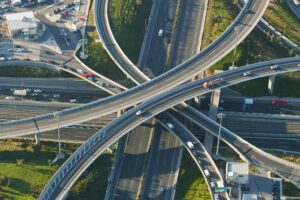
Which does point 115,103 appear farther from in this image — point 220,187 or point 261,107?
point 261,107

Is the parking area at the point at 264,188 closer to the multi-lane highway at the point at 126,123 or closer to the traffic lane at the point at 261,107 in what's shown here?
the multi-lane highway at the point at 126,123

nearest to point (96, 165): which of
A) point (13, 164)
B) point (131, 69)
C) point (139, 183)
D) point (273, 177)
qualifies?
point (139, 183)

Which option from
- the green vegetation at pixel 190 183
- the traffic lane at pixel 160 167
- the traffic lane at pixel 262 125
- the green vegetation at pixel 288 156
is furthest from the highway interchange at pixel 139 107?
the traffic lane at pixel 262 125

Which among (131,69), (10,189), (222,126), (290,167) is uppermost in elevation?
(131,69)

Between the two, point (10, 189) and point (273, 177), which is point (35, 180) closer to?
point (10, 189)

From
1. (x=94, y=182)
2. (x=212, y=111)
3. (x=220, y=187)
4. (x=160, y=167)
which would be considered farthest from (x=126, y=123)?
(x=220, y=187)
